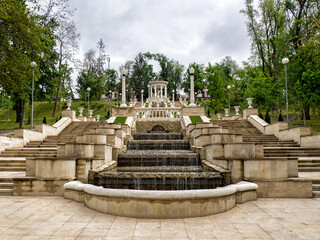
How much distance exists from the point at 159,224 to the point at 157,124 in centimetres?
1469

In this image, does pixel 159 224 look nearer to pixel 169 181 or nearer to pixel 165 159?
pixel 169 181

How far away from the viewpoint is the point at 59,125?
18562 mm

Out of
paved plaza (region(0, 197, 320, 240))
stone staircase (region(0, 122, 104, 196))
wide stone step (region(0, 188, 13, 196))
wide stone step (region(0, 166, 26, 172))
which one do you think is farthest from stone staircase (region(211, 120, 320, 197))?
wide stone step (region(0, 166, 26, 172))

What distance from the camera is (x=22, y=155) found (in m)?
12.3

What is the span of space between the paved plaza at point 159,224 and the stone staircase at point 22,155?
197cm

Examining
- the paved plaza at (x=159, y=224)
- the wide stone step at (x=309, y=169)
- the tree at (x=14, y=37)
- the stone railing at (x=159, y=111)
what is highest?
the tree at (x=14, y=37)

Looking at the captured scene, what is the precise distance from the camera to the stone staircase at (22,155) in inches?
303

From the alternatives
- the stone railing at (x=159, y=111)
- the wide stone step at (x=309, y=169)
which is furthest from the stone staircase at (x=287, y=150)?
the stone railing at (x=159, y=111)

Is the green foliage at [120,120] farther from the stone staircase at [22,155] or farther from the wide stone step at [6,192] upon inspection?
the wide stone step at [6,192]

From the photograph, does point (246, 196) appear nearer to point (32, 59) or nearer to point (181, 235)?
point (181, 235)

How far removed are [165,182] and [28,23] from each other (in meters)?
18.0

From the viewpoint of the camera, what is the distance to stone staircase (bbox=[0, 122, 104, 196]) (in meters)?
7.68

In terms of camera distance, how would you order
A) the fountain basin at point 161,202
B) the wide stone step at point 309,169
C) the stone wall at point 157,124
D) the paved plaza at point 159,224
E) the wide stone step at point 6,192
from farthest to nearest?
the stone wall at point 157,124 → the wide stone step at point 309,169 → the wide stone step at point 6,192 → the fountain basin at point 161,202 → the paved plaza at point 159,224

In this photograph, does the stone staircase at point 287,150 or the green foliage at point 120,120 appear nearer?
the stone staircase at point 287,150
